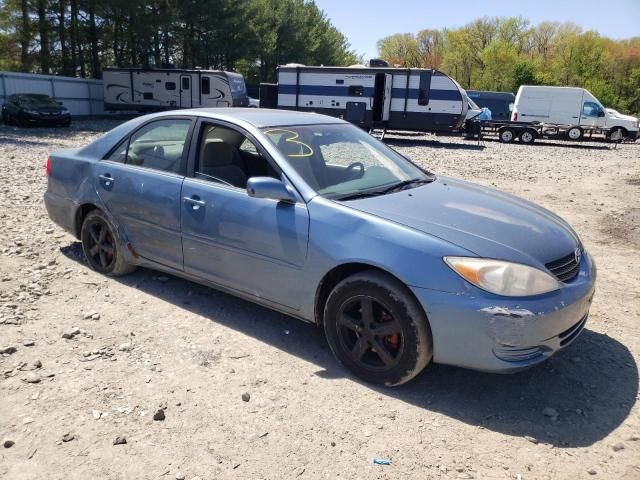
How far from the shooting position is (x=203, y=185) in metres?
4.09

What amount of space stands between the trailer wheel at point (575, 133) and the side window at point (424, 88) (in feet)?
30.7

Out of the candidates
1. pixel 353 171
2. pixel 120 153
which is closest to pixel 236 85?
pixel 120 153

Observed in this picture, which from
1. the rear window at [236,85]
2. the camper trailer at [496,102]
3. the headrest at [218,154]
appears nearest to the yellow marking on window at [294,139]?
the headrest at [218,154]

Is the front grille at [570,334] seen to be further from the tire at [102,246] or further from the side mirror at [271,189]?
the tire at [102,246]

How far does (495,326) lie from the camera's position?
2.93m

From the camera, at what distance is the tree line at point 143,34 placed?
32.6 metres

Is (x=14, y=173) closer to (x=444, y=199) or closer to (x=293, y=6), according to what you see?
(x=444, y=199)

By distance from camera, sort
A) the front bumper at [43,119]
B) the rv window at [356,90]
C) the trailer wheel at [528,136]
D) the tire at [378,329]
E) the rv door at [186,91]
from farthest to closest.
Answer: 1. the rv door at [186,91]
2. the trailer wheel at [528,136]
3. the rv window at [356,90]
4. the front bumper at [43,119]
5. the tire at [378,329]

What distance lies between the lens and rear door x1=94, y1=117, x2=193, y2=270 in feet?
14.1

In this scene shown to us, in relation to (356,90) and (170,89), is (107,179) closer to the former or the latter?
(356,90)

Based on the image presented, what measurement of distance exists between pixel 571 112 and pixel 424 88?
9.73 meters

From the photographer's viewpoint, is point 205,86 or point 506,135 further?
point 205,86

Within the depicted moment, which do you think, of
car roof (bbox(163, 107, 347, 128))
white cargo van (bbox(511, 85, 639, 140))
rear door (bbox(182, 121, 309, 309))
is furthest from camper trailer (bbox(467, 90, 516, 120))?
rear door (bbox(182, 121, 309, 309))

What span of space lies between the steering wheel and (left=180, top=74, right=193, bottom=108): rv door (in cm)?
2652
